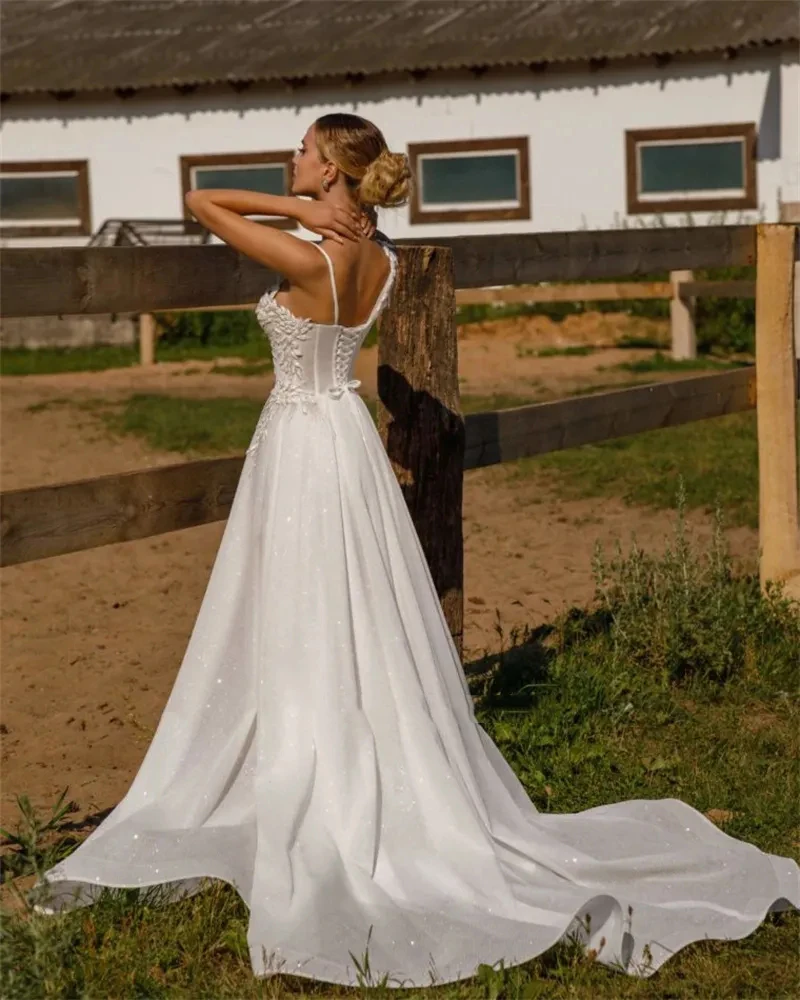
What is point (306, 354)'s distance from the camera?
434 centimetres

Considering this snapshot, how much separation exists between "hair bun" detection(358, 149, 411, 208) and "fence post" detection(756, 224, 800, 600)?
10.7ft

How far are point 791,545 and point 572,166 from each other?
1480 centimetres

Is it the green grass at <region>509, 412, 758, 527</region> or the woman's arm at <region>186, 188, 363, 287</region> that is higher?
the woman's arm at <region>186, 188, 363, 287</region>

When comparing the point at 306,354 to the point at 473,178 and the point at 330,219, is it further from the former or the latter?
the point at 473,178

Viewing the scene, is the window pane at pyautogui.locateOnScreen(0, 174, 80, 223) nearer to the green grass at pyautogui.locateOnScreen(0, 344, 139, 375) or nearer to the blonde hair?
the green grass at pyautogui.locateOnScreen(0, 344, 139, 375)

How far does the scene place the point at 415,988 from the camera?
3.70m

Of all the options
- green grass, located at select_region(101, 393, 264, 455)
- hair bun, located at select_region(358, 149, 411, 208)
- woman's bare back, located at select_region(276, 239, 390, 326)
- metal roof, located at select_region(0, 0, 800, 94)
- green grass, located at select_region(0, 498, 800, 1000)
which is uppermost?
metal roof, located at select_region(0, 0, 800, 94)

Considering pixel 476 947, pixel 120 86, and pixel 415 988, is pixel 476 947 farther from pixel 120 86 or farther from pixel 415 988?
pixel 120 86

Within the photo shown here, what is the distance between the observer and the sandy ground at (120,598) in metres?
5.67

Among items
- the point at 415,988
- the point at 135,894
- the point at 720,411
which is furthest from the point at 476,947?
the point at 720,411

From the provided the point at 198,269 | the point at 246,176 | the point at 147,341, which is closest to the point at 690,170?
the point at 246,176

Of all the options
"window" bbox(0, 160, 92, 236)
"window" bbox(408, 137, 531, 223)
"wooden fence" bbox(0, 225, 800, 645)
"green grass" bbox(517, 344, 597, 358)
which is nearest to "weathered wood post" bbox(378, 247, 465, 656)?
"wooden fence" bbox(0, 225, 800, 645)

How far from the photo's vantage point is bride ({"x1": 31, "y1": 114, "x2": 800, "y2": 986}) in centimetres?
399

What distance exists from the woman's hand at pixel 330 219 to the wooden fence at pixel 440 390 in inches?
22.1
